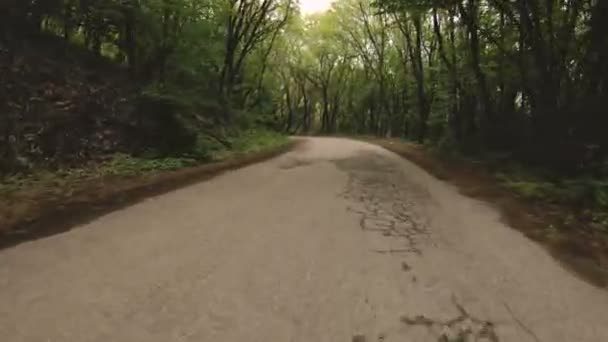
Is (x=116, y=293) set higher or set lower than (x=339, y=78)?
lower

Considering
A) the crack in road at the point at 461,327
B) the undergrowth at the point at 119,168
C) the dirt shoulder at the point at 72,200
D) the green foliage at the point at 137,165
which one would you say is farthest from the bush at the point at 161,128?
the crack in road at the point at 461,327

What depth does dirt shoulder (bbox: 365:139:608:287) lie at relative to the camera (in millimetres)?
4773

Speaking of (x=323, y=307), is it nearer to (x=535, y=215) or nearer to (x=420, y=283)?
(x=420, y=283)

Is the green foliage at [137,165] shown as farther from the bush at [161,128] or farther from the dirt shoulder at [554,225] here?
the dirt shoulder at [554,225]

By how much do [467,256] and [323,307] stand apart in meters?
2.19

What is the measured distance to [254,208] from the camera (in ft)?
22.3

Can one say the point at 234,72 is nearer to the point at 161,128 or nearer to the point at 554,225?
the point at 161,128

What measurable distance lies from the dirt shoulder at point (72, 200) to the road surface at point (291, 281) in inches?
14.7

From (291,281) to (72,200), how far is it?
14.7ft

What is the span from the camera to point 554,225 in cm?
618

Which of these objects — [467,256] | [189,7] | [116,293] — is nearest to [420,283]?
[467,256]

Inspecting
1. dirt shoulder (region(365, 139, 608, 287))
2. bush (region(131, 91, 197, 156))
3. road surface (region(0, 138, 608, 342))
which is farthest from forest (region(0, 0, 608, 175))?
road surface (region(0, 138, 608, 342))

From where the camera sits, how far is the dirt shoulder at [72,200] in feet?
17.6

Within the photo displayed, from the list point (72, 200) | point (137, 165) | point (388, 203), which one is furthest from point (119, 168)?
point (388, 203)
